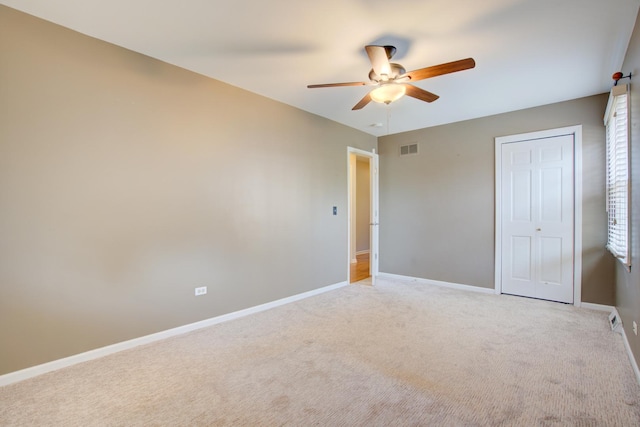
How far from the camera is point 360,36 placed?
7.88 feet

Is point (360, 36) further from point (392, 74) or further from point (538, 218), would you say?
point (538, 218)

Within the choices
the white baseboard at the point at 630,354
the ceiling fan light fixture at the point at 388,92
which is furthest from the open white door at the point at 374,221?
the white baseboard at the point at 630,354

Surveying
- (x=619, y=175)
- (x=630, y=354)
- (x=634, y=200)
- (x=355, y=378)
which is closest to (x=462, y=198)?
(x=619, y=175)

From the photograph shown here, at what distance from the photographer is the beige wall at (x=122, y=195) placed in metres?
2.15

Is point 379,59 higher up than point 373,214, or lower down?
higher up

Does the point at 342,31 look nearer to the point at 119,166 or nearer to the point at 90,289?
the point at 119,166

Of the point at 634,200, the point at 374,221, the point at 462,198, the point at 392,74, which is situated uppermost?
the point at 392,74

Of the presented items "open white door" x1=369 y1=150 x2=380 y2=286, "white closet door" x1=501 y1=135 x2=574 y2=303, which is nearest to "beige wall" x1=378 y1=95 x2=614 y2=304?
"white closet door" x1=501 y1=135 x2=574 y2=303

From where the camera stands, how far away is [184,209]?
9.80ft

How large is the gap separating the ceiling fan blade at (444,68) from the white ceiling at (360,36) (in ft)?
1.21

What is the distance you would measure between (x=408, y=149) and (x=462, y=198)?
1.29 metres

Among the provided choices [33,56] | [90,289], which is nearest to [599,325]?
[90,289]

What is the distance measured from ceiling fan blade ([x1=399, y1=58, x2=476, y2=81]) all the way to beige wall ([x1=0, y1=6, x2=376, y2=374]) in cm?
205

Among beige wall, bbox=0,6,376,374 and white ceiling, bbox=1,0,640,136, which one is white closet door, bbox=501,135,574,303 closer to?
white ceiling, bbox=1,0,640,136
